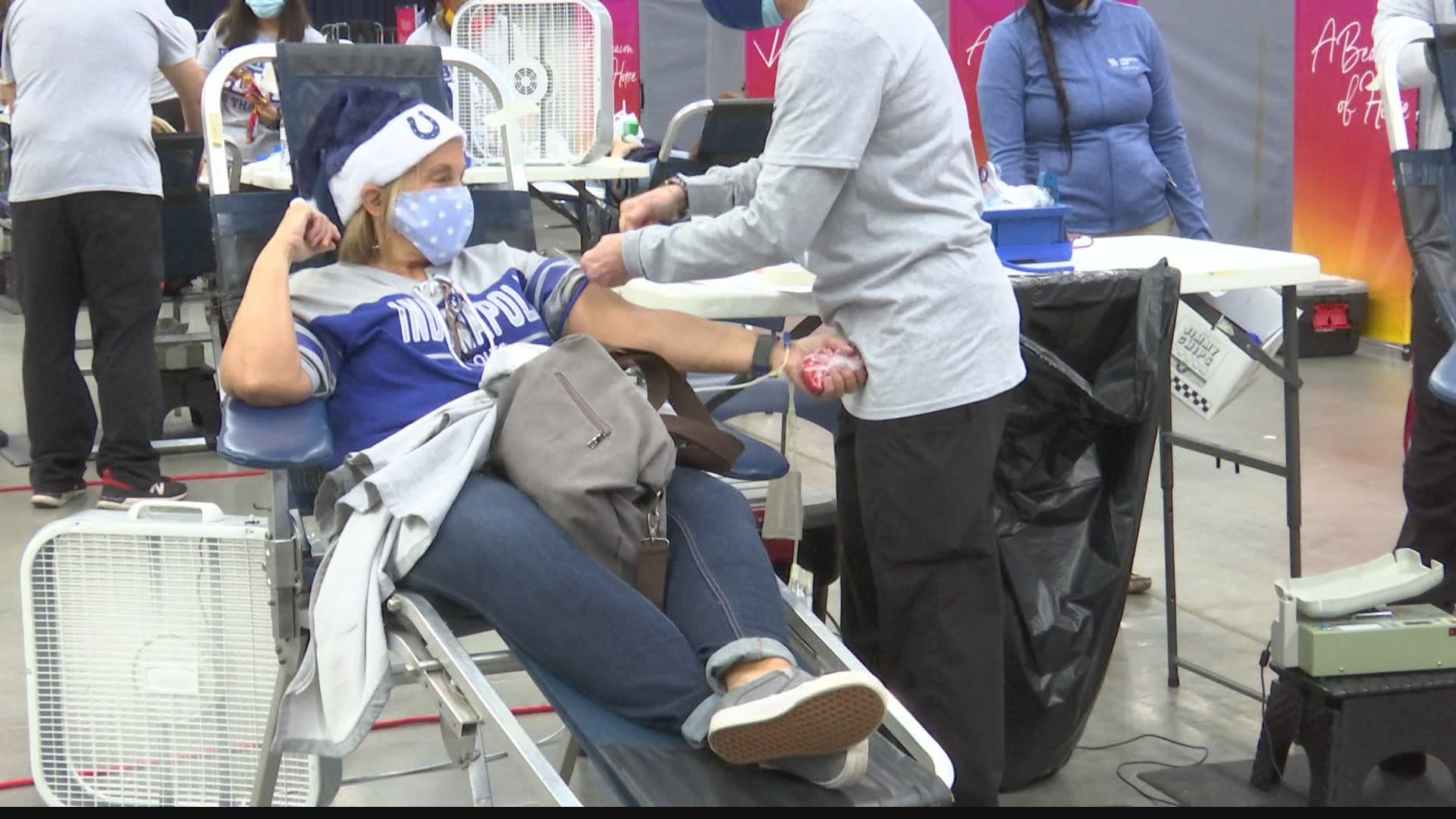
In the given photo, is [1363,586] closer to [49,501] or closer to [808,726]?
[808,726]

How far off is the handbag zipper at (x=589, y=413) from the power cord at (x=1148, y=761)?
116 cm

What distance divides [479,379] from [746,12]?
24.2 inches

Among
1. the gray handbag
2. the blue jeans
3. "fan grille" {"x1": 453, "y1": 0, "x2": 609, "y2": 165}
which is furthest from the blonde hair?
"fan grille" {"x1": 453, "y1": 0, "x2": 609, "y2": 165}

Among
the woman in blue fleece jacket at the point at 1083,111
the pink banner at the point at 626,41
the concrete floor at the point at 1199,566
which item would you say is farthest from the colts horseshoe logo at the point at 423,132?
the pink banner at the point at 626,41

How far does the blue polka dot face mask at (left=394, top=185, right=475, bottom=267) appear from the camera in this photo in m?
2.29

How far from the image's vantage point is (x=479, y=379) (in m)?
2.21

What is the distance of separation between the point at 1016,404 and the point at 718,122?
108 inches

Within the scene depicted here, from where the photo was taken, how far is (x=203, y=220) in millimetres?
4750

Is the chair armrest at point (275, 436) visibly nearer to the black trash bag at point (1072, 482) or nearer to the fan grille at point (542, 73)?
Result: the black trash bag at point (1072, 482)

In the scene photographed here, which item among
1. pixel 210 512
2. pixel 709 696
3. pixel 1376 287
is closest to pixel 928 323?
pixel 709 696

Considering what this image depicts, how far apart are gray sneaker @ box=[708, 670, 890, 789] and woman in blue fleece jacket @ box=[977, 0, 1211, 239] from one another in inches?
74.5

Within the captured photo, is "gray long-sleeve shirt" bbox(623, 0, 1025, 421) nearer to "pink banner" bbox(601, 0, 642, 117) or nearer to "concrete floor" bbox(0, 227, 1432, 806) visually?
"concrete floor" bbox(0, 227, 1432, 806)

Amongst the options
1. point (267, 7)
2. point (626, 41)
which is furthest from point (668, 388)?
point (626, 41)
